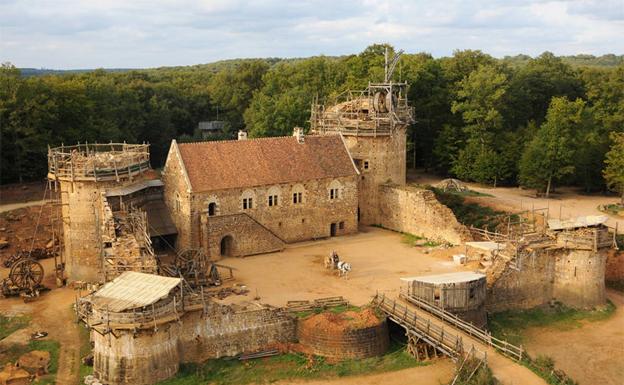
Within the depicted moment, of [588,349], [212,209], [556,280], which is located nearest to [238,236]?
[212,209]

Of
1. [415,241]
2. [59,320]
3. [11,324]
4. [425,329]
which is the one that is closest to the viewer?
[425,329]

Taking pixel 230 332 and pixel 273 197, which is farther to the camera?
pixel 273 197

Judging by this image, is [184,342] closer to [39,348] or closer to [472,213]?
[39,348]

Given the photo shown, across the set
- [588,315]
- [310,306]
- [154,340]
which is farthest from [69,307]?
[588,315]

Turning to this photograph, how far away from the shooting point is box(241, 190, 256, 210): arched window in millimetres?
42719

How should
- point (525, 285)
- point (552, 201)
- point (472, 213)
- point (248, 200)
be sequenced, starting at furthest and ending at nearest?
point (552, 201)
point (472, 213)
point (248, 200)
point (525, 285)

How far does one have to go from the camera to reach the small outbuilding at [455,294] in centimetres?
3291

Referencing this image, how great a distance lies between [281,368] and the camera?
3036 cm

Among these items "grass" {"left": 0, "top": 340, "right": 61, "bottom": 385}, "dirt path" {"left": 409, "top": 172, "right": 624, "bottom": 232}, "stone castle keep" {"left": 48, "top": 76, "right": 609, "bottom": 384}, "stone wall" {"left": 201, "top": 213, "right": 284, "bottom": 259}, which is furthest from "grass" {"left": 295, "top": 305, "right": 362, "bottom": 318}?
"dirt path" {"left": 409, "top": 172, "right": 624, "bottom": 232}

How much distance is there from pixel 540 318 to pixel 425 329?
9.42 m

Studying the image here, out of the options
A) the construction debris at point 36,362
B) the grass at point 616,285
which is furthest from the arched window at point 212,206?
the grass at point 616,285

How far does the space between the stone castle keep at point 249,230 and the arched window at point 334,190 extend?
9 cm

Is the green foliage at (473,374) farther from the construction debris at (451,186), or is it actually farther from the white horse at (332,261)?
the construction debris at (451,186)

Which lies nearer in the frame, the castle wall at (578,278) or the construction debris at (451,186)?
the castle wall at (578,278)
